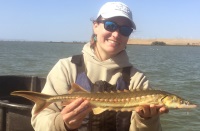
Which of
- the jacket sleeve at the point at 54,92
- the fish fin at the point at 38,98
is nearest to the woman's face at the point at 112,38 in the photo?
the jacket sleeve at the point at 54,92

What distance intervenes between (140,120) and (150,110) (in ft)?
0.95

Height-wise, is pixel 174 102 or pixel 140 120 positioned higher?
pixel 174 102

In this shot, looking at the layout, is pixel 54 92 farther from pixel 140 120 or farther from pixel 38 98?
pixel 140 120

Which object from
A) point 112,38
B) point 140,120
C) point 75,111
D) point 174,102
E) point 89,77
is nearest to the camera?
point 75,111

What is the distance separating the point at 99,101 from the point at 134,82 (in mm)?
826

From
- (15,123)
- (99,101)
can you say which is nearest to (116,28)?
(99,101)

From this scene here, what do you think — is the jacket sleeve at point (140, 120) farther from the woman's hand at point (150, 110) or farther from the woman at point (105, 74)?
the woman's hand at point (150, 110)

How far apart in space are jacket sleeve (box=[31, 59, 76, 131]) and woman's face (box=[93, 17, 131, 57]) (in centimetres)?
56

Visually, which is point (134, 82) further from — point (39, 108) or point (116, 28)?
point (39, 108)

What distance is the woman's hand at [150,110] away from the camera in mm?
3965

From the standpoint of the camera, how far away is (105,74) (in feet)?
15.6

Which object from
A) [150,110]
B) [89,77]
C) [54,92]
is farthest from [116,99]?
[54,92]

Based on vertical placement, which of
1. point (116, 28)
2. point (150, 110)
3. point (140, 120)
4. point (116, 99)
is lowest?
point (140, 120)

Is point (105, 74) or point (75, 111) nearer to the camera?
point (75, 111)
